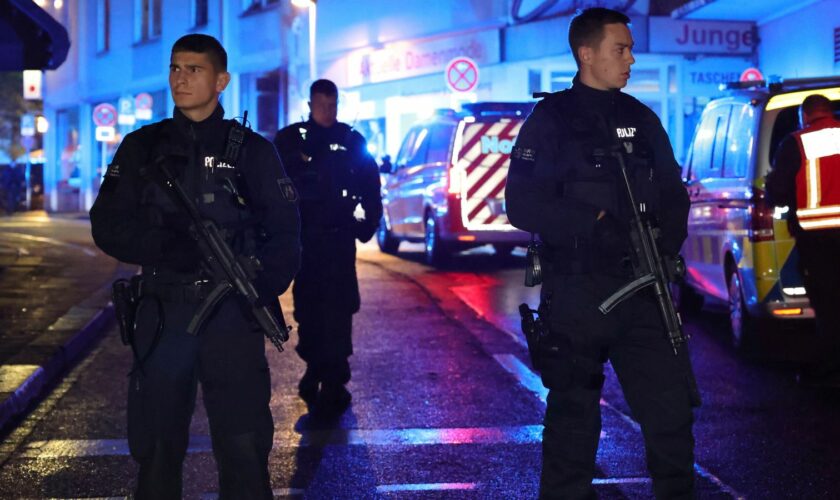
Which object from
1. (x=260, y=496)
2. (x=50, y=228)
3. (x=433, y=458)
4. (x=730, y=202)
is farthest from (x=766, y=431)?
(x=50, y=228)

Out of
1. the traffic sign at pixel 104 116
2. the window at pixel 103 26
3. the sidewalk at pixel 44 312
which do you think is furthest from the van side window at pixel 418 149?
the window at pixel 103 26

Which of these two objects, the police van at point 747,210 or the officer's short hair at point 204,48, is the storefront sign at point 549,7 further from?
the officer's short hair at point 204,48

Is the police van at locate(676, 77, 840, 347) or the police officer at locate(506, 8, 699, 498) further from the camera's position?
the police van at locate(676, 77, 840, 347)

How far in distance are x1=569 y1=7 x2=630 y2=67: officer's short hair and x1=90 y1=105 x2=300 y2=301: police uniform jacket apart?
3.68 feet

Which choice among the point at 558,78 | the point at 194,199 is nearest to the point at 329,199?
the point at 194,199

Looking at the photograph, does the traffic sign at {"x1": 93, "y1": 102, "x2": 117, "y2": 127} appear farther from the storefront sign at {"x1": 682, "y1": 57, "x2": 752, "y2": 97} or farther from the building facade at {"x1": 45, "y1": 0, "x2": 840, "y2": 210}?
the storefront sign at {"x1": 682, "y1": 57, "x2": 752, "y2": 97}

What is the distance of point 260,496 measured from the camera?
4219mm

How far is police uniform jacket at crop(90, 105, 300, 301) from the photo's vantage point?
414cm

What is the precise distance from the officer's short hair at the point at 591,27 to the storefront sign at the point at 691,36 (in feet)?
66.2

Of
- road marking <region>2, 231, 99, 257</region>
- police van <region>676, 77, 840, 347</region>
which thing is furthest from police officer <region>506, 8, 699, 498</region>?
road marking <region>2, 231, 99, 257</region>

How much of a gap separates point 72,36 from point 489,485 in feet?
147

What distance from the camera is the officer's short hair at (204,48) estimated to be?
14.2 feet

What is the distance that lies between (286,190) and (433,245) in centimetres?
1231

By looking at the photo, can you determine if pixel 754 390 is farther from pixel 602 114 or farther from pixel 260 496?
pixel 260 496
